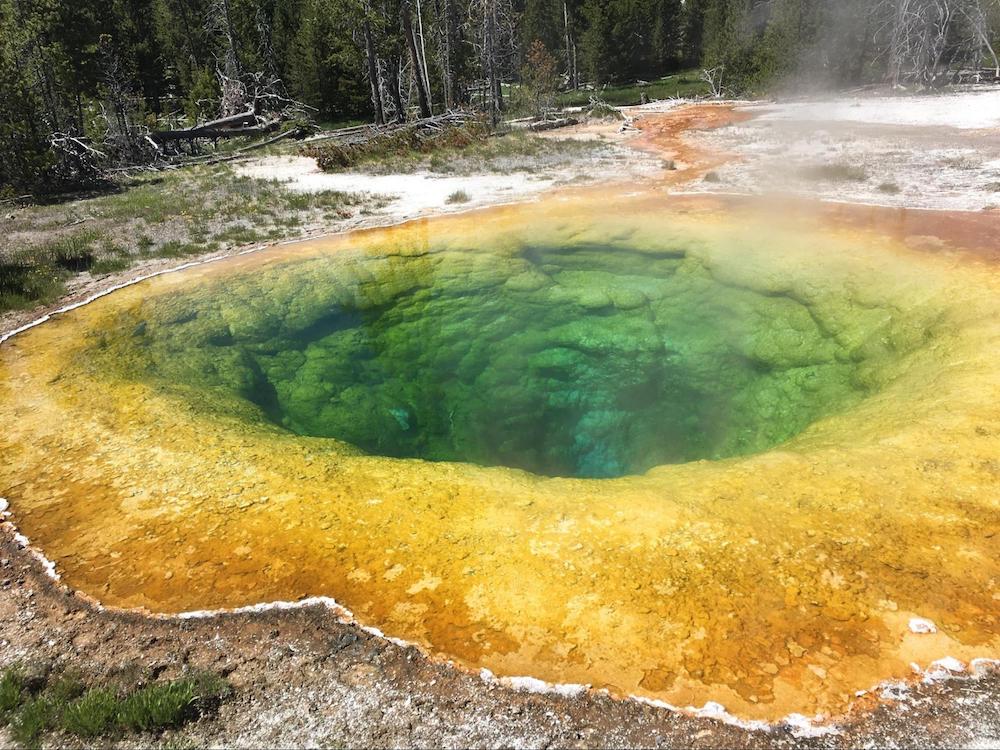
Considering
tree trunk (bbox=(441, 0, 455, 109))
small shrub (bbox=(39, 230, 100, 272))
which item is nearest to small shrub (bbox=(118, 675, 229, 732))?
small shrub (bbox=(39, 230, 100, 272))

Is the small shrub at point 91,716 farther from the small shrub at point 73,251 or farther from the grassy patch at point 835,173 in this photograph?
the grassy patch at point 835,173

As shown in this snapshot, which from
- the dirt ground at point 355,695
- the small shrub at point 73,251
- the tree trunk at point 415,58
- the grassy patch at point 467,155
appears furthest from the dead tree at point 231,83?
the dirt ground at point 355,695

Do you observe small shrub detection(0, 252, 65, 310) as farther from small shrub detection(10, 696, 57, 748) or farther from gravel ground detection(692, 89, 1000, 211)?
gravel ground detection(692, 89, 1000, 211)

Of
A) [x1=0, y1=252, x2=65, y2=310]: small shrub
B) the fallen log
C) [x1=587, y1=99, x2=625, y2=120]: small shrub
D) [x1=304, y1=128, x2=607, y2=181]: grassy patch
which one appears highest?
[x1=587, y1=99, x2=625, y2=120]: small shrub

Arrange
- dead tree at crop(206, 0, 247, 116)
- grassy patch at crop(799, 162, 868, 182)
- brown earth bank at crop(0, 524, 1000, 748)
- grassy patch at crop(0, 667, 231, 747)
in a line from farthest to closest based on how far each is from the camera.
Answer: dead tree at crop(206, 0, 247, 116) → grassy patch at crop(799, 162, 868, 182) → grassy patch at crop(0, 667, 231, 747) → brown earth bank at crop(0, 524, 1000, 748)

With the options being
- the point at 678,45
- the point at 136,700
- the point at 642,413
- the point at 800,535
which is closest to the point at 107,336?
the point at 136,700

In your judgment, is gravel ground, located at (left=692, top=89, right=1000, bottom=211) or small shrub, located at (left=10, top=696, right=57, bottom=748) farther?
gravel ground, located at (left=692, top=89, right=1000, bottom=211)

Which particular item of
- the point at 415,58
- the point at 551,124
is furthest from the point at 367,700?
the point at 551,124
